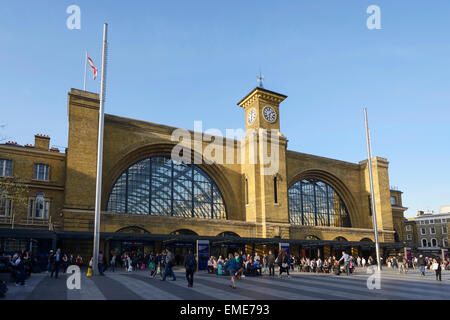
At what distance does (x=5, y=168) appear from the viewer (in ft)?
108

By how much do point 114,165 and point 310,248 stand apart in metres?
23.3

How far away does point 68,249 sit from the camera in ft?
98.0

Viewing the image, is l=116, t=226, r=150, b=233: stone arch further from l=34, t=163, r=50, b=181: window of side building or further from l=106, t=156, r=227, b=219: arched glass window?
l=34, t=163, r=50, b=181: window of side building

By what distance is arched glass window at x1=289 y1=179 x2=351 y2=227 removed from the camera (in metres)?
48.0

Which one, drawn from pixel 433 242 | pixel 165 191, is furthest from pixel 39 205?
pixel 433 242

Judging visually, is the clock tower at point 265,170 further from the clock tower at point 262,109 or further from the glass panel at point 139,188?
the glass panel at point 139,188

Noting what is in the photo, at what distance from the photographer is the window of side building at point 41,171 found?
112ft

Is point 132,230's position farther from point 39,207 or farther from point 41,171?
point 41,171

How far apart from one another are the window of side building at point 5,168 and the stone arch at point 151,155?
25.8ft

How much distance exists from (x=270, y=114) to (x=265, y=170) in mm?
8041

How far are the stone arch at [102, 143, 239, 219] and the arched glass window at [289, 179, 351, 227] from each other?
9294 mm

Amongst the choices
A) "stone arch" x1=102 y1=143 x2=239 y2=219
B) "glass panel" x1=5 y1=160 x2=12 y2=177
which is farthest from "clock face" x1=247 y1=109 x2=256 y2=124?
"glass panel" x1=5 y1=160 x2=12 y2=177

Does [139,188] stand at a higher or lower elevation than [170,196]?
higher
